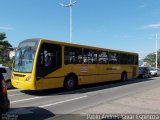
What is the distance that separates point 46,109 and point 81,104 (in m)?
1.78

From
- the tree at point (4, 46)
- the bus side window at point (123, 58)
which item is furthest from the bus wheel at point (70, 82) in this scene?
the tree at point (4, 46)

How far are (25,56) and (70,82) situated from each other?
3.42 m

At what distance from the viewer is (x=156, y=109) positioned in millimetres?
9656

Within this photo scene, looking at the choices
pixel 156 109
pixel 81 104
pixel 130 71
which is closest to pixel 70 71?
pixel 81 104

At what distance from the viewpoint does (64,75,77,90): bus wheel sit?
1577 cm

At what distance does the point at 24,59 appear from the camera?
13961 mm

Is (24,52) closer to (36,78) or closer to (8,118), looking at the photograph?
(36,78)

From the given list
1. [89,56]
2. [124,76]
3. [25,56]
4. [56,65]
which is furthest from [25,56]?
[124,76]

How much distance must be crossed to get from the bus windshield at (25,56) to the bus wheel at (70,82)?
115 inches

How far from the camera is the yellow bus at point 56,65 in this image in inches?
534

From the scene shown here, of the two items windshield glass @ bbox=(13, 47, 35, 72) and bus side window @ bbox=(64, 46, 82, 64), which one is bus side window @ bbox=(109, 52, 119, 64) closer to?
bus side window @ bbox=(64, 46, 82, 64)

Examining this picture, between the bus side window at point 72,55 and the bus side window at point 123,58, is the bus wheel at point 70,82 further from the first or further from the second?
the bus side window at point 123,58

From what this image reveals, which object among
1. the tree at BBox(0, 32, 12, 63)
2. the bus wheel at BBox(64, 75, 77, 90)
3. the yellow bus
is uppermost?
the tree at BBox(0, 32, 12, 63)

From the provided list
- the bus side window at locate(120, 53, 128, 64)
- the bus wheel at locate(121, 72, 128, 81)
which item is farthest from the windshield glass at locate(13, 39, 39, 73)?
the bus wheel at locate(121, 72, 128, 81)
